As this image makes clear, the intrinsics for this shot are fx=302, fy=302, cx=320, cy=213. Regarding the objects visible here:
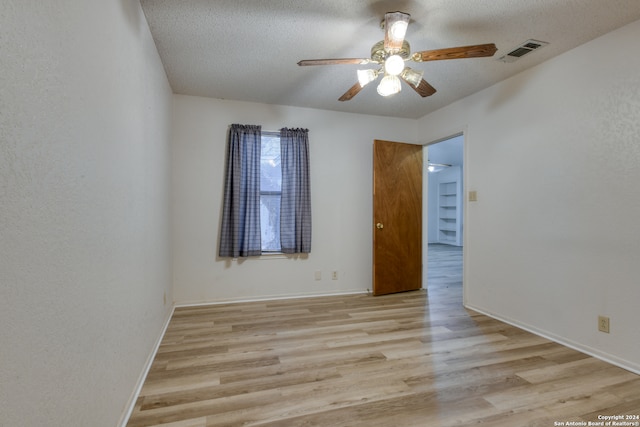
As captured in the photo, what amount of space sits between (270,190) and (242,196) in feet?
1.28

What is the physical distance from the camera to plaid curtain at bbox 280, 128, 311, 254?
12.6 ft

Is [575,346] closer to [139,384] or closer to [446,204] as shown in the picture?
[139,384]

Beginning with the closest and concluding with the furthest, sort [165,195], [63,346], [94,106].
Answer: [63,346] < [94,106] < [165,195]

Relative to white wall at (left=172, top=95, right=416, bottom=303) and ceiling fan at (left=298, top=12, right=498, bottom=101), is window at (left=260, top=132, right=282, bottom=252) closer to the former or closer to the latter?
white wall at (left=172, top=95, right=416, bottom=303)

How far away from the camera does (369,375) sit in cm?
208

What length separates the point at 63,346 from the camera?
99cm

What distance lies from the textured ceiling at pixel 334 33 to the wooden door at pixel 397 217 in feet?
3.63

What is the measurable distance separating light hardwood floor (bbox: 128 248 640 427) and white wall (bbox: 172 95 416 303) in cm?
62

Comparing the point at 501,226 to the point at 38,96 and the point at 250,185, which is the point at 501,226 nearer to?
the point at 250,185

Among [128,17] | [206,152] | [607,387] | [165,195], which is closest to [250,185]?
[206,152]

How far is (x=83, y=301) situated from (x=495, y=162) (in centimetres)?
357

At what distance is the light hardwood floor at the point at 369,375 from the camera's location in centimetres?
168

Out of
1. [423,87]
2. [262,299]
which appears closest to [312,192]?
[262,299]

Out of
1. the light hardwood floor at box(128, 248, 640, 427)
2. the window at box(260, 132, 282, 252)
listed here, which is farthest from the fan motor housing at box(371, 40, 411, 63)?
the light hardwood floor at box(128, 248, 640, 427)
